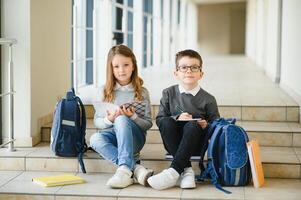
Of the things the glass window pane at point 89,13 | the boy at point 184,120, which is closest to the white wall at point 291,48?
the boy at point 184,120

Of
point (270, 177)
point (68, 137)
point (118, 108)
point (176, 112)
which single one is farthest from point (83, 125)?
point (270, 177)

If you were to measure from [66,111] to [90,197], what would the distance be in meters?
0.75

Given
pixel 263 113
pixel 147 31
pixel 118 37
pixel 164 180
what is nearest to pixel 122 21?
pixel 118 37

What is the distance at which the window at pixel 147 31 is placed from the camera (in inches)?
376

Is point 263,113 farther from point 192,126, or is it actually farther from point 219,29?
point 219,29

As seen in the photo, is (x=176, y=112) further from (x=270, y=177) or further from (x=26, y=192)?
(x=26, y=192)

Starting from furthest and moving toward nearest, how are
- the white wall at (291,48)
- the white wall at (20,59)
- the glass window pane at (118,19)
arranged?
1. the glass window pane at (118,19)
2. the white wall at (291,48)
3. the white wall at (20,59)

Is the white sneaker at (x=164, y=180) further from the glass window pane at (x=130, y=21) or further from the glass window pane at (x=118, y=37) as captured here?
the glass window pane at (x=130, y=21)

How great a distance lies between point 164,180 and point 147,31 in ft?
22.9

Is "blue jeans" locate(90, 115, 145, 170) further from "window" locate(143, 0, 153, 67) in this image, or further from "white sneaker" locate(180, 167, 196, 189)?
"window" locate(143, 0, 153, 67)

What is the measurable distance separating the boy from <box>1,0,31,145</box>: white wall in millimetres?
1133

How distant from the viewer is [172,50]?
44.5ft

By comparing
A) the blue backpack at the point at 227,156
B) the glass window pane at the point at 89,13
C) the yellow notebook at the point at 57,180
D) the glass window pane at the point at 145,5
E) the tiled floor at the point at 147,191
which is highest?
the glass window pane at the point at 145,5

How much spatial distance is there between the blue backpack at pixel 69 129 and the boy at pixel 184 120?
0.59 meters
